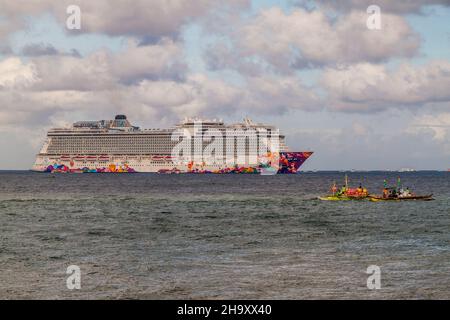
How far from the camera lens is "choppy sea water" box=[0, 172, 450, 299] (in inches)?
1033

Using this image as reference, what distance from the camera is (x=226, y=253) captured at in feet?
117

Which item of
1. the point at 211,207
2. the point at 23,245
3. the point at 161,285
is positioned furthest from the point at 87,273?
the point at 211,207

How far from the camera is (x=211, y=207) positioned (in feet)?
232

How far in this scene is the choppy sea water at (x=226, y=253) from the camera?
26.2 meters
